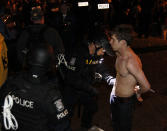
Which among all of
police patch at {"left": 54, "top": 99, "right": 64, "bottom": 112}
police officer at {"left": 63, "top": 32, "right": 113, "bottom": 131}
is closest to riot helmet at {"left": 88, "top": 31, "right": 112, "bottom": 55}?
police officer at {"left": 63, "top": 32, "right": 113, "bottom": 131}

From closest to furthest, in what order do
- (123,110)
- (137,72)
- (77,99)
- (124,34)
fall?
(137,72) → (124,34) → (123,110) → (77,99)

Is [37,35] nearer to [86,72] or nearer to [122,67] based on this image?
[86,72]

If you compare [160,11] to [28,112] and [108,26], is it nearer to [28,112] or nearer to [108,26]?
[108,26]

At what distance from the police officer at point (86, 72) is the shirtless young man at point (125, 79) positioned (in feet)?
1.67

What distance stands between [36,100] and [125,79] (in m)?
1.59

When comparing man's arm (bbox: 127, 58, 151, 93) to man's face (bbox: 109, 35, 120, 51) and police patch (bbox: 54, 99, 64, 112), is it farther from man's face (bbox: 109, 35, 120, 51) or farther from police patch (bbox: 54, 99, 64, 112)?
police patch (bbox: 54, 99, 64, 112)

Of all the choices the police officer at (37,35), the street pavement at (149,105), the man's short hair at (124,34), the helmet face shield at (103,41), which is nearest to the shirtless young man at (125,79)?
the man's short hair at (124,34)

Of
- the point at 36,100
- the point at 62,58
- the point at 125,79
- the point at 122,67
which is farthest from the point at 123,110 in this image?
the point at 36,100

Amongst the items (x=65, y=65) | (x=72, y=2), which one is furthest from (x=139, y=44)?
(x=65, y=65)

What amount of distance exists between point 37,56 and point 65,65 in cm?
215

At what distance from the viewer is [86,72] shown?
4.16m

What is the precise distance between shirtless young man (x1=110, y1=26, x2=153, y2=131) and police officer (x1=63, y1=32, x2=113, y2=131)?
51 cm

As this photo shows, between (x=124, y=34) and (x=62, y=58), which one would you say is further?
(x=62, y=58)

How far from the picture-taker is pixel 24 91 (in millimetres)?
2211
